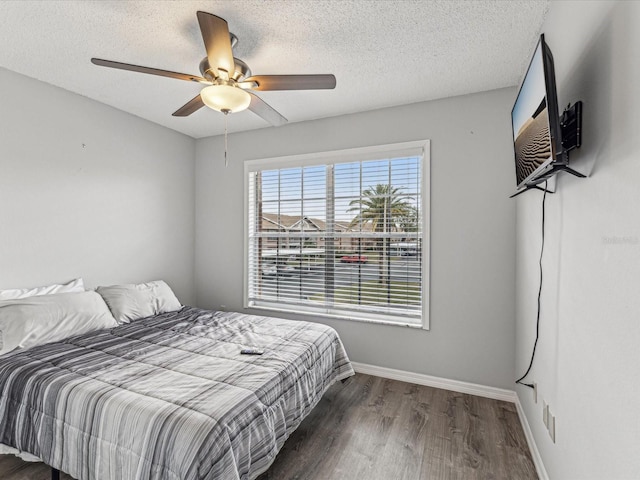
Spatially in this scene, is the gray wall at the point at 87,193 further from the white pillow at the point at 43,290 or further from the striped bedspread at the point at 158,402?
the striped bedspread at the point at 158,402

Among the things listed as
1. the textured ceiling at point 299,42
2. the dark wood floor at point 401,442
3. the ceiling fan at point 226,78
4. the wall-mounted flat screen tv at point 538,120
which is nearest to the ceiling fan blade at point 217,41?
the ceiling fan at point 226,78

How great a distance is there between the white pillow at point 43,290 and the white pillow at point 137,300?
0.54ft

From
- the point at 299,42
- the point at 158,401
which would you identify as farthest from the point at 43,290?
the point at 299,42

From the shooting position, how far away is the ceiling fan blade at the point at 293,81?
1.83 metres

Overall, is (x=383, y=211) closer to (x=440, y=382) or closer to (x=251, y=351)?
(x=440, y=382)

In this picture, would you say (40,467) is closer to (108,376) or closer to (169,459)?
(108,376)

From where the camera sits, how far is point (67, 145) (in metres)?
2.83

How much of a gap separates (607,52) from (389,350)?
2.68 metres

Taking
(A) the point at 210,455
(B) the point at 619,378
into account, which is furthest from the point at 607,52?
(A) the point at 210,455

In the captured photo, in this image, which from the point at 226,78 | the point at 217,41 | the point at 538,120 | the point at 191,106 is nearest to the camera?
the point at 538,120

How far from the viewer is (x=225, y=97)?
184 centimetres

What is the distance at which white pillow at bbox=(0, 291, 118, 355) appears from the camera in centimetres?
212

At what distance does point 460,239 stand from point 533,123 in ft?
5.07

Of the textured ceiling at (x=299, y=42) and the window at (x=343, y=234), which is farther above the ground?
the textured ceiling at (x=299, y=42)
